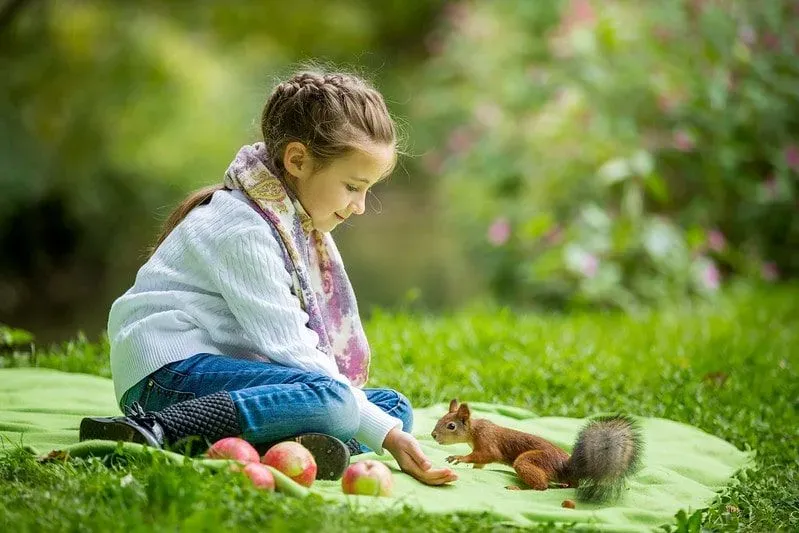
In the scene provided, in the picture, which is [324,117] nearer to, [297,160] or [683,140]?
[297,160]

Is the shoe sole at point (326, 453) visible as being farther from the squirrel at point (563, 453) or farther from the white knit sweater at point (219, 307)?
the squirrel at point (563, 453)

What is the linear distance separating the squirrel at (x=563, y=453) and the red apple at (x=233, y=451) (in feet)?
1.98

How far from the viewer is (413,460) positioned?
297 cm

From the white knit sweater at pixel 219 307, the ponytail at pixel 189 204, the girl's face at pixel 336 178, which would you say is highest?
the girl's face at pixel 336 178

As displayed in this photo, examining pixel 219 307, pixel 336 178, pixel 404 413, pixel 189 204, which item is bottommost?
pixel 404 413

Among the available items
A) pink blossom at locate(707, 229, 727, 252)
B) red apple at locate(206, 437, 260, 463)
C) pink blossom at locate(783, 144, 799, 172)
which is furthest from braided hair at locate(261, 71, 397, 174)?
pink blossom at locate(783, 144, 799, 172)

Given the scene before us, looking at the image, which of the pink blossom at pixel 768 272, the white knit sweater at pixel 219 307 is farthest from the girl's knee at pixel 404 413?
the pink blossom at pixel 768 272

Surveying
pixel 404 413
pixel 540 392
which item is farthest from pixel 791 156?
pixel 404 413

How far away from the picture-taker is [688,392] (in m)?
4.37

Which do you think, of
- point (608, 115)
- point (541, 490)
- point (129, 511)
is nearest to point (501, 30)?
point (608, 115)

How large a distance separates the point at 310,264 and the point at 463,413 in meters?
0.70

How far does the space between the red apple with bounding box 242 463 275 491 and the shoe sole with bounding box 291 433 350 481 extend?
265 mm

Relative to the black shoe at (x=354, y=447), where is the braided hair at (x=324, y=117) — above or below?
above

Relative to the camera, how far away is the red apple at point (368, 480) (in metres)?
2.69
